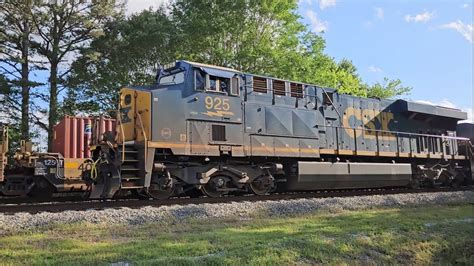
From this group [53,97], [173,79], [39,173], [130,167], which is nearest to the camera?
[130,167]

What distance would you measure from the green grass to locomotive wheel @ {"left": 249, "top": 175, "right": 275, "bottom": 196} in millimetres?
3268

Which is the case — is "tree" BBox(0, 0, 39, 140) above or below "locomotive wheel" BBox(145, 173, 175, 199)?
above

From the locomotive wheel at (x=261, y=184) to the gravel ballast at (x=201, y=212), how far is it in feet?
5.57

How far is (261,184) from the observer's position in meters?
12.2

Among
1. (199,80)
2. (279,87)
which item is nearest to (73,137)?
(199,80)

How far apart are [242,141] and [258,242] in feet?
17.7

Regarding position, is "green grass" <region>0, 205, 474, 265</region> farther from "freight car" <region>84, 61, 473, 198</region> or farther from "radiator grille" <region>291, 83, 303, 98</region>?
"radiator grille" <region>291, 83, 303, 98</region>

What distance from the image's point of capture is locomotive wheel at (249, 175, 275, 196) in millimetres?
12086

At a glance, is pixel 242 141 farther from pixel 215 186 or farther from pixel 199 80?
pixel 199 80

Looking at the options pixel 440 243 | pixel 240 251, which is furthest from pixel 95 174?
pixel 440 243

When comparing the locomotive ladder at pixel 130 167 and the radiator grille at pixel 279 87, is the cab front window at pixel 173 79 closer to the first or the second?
the locomotive ladder at pixel 130 167

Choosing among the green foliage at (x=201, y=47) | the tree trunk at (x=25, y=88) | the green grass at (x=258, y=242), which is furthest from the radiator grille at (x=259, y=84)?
the tree trunk at (x=25, y=88)

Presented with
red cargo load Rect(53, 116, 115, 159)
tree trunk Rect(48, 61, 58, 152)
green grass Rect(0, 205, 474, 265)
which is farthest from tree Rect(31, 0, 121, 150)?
green grass Rect(0, 205, 474, 265)

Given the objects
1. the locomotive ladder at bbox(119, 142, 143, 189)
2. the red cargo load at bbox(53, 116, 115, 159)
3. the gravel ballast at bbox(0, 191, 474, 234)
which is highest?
the red cargo load at bbox(53, 116, 115, 159)
